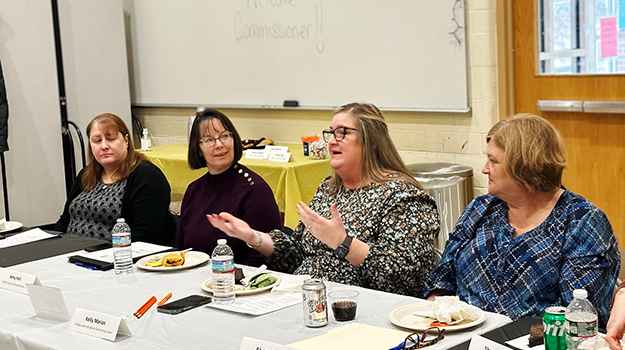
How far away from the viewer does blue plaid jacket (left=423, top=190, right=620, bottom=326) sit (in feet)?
6.51

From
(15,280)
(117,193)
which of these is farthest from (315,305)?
(117,193)

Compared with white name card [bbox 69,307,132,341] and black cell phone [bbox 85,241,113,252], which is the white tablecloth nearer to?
white name card [bbox 69,307,132,341]

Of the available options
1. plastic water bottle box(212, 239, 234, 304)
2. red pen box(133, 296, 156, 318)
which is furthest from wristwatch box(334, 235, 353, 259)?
red pen box(133, 296, 156, 318)

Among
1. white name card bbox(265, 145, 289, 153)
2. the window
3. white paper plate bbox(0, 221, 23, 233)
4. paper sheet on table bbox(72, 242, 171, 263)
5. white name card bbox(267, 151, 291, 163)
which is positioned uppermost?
the window

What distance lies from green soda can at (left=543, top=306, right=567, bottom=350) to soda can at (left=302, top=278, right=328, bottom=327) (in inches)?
21.8

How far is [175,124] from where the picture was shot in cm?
614

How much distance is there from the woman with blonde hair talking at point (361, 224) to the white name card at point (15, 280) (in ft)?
2.06

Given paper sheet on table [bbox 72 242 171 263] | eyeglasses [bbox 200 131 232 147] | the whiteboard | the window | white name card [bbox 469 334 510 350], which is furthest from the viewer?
the whiteboard

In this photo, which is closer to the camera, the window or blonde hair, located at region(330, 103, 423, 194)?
blonde hair, located at region(330, 103, 423, 194)

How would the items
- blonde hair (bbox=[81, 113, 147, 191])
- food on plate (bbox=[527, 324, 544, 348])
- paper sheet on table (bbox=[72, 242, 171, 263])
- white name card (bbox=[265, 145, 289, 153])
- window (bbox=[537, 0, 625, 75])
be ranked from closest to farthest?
food on plate (bbox=[527, 324, 544, 348]) < paper sheet on table (bbox=[72, 242, 171, 263]) < blonde hair (bbox=[81, 113, 147, 191]) < window (bbox=[537, 0, 625, 75]) < white name card (bbox=[265, 145, 289, 153])

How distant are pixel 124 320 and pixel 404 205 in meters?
1.03

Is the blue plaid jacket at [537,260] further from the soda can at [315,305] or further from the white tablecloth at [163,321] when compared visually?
the soda can at [315,305]

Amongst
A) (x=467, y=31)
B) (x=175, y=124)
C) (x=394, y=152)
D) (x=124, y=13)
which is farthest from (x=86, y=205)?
(x=124, y=13)

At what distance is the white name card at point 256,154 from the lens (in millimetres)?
4598
